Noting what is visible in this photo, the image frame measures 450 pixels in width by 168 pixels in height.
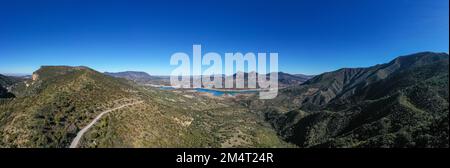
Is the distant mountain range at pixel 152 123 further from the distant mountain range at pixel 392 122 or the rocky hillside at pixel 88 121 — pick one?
the distant mountain range at pixel 392 122

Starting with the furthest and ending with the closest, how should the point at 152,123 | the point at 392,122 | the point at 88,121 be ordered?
the point at 392,122 → the point at 152,123 → the point at 88,121

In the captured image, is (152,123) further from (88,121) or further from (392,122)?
(392,122)

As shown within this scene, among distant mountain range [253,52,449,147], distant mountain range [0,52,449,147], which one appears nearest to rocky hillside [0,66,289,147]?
distant mountain range [0,52,449,147]

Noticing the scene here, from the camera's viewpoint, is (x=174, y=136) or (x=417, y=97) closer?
(x=174, y=136)

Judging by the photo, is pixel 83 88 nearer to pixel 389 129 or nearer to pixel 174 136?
pixel 174 136

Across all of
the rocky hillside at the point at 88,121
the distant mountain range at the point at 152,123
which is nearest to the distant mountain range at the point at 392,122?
the distant mountain range at the point at 152,123

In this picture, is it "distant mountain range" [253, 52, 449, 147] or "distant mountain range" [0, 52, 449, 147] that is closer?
"distant mountain range" [0, 52, 449, 147]

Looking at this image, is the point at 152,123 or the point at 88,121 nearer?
the point at 88,121

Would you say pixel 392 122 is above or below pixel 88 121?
below

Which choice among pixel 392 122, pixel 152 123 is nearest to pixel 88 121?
pixel 152 123

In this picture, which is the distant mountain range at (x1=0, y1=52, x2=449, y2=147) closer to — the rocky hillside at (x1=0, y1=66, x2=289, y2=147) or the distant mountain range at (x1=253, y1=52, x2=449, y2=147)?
the rocky hillside at (x1=0, y1=66, x2=289, y2=147)
